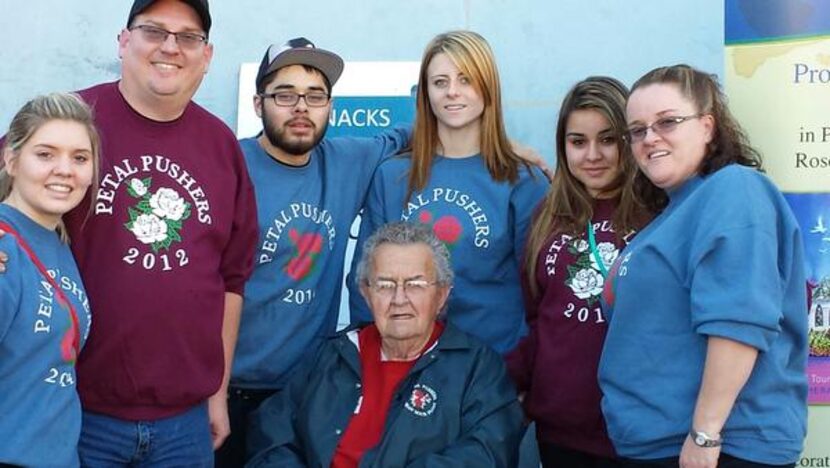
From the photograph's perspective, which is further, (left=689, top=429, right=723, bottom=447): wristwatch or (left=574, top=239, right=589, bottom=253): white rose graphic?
(left=574, top=239, right=589, bottom=253): white rose graphic

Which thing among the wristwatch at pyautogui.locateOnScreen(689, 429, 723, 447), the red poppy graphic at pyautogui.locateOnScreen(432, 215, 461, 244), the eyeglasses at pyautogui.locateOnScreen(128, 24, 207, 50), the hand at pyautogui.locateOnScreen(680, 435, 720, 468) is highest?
the eyeglasses at pyautogui.locateOnScreen(128, 24, 207, 50)

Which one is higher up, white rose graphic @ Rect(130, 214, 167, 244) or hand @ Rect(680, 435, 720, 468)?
white rose graphic @ Rect(130, 214, 167, 244)

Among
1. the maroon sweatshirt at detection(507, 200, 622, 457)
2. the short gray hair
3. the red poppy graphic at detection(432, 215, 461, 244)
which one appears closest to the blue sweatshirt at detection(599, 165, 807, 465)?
the maroon sweatshirt at detection(507, 200, 622, 457)

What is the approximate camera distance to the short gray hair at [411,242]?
3.24m

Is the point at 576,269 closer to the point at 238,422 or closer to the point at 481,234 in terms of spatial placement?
the point at 481,234

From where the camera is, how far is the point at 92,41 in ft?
15.8

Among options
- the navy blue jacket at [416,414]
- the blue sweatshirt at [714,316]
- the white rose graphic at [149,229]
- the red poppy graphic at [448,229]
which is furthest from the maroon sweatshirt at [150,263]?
the blue sweatshirt at [714,316]

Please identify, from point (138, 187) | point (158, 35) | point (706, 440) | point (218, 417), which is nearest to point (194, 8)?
point (158, 35)

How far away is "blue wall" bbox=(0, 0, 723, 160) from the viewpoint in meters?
4.54

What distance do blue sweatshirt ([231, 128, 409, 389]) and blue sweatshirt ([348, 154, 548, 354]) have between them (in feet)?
0.68

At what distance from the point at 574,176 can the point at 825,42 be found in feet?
2.72

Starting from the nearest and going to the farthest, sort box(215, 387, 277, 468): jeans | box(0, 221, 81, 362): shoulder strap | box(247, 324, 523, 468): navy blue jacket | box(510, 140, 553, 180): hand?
box(0, 221, 81, 362): shoulder strap < box(247, 324, 523, 468): navy blue jacket < box(215, 387, 277, 468): jeans < box(510, 140, 553, 180): hand

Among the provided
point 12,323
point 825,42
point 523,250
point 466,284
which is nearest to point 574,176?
point 523,250

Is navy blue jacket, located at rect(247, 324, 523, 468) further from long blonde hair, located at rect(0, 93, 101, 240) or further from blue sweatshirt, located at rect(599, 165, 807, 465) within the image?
long blonde hair, located at rect(0, 93, 101, 240)
